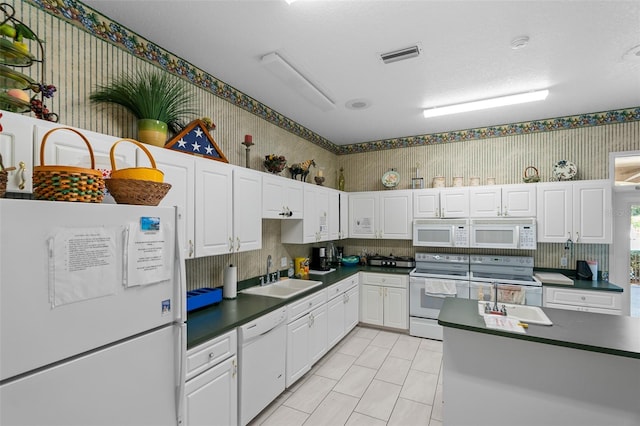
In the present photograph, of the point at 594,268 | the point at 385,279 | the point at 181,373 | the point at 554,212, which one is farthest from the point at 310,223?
the point at 594,268

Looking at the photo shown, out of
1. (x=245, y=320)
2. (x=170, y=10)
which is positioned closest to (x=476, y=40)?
(x=170, y=10)

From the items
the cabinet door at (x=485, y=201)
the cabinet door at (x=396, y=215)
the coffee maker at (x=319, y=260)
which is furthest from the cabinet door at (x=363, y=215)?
the cabinet door at (x=485, y=201)

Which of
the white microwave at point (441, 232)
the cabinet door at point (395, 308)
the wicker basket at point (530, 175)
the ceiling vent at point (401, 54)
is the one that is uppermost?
the ceiling vent at point (401, 54)

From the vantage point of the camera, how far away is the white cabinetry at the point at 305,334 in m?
2.71

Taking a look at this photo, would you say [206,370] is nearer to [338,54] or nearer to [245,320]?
[245,320]

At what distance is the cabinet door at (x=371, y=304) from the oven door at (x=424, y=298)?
0.43 m

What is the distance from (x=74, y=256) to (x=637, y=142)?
5334mm

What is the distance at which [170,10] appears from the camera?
73.5 inches

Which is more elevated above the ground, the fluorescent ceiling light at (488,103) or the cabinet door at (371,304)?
the fluorescent ceiling light at (488,103)

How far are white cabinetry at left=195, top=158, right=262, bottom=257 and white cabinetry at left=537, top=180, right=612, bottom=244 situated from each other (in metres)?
3.48

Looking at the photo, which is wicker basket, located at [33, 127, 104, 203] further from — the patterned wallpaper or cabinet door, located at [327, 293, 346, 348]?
cabinet door, located at [327, 293, 346, 348]

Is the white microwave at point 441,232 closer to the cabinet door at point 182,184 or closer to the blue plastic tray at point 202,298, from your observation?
the blue plastic tray at point 202,298

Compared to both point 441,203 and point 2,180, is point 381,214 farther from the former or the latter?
point 2,180

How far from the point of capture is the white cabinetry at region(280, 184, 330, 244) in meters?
3.58
